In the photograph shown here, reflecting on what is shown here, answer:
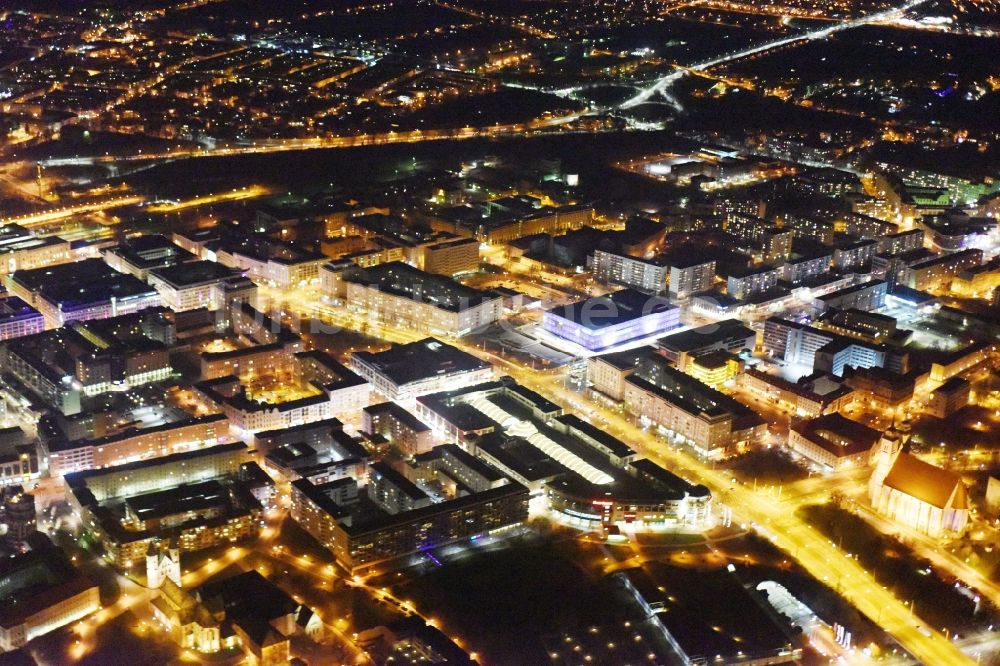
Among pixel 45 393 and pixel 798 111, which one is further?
pixel 798 111

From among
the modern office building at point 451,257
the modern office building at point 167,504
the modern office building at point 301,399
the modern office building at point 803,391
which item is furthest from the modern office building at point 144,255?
the modern office building at point 803,391

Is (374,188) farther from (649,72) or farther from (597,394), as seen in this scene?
(649,72)

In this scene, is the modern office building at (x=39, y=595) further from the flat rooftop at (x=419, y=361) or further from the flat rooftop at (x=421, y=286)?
the flat rooftop at (x=421, y=286)

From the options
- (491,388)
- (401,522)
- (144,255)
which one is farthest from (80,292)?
(401,522)

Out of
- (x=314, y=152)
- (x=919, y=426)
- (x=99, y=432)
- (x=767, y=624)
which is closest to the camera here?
(x=767, y=624)

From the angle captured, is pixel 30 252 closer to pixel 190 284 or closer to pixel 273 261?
pixel 190 284

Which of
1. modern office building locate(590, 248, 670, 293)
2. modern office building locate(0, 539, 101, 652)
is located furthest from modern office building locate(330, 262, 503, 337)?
modern office building locate(0, 539, 101, 652)

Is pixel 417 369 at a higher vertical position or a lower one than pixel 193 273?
lower

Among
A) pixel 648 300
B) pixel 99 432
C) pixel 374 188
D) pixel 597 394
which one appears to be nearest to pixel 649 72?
pixel 374 188

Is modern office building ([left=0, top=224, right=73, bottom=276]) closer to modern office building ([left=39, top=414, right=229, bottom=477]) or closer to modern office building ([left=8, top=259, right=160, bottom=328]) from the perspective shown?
modern office building ([left=8, top=259, right=160, bottom=328])
